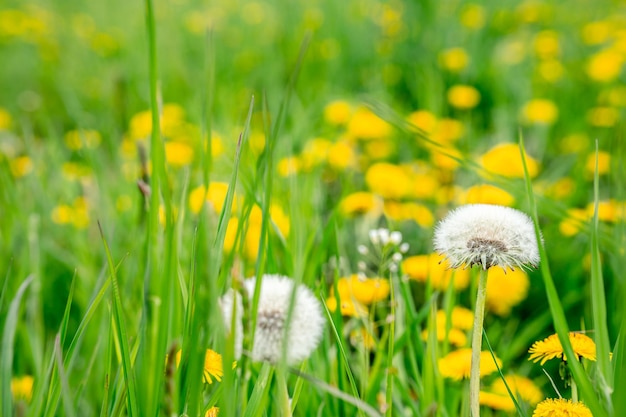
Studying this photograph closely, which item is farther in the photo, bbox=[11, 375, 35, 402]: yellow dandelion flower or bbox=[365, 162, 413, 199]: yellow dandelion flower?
A: bbox=[365, 162, 413, 199]: yellow dandelion flower

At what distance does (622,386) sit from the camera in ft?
1.68

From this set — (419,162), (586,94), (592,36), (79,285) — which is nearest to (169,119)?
(419,162)

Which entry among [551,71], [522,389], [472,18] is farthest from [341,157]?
[472,18]

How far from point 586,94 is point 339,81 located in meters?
1.08

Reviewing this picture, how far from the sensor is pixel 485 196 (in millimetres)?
1569

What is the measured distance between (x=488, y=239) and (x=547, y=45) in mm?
2774

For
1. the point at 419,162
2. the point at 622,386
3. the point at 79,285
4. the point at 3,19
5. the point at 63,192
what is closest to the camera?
the point at 622,386

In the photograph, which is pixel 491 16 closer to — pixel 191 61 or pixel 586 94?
pixel 586 94

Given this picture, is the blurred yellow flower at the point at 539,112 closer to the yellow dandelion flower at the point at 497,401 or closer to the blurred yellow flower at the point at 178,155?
the blurred yellow flower at the point at 178,155

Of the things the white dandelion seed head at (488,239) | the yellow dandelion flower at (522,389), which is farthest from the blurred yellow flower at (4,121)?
the white dandelion seed head at (488,239)

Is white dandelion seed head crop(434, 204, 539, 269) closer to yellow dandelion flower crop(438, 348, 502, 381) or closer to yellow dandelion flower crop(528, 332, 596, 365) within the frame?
yellow dandelion flower crop(528, 332, 596, 365)

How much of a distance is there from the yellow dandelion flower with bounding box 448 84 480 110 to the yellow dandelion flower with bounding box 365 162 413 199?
814 millimetres

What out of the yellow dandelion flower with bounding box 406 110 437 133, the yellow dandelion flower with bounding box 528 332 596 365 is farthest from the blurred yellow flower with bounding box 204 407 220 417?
the yellow dandelion flower with bounding box 406 110 437 133

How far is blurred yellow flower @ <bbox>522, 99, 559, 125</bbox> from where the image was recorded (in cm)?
237
